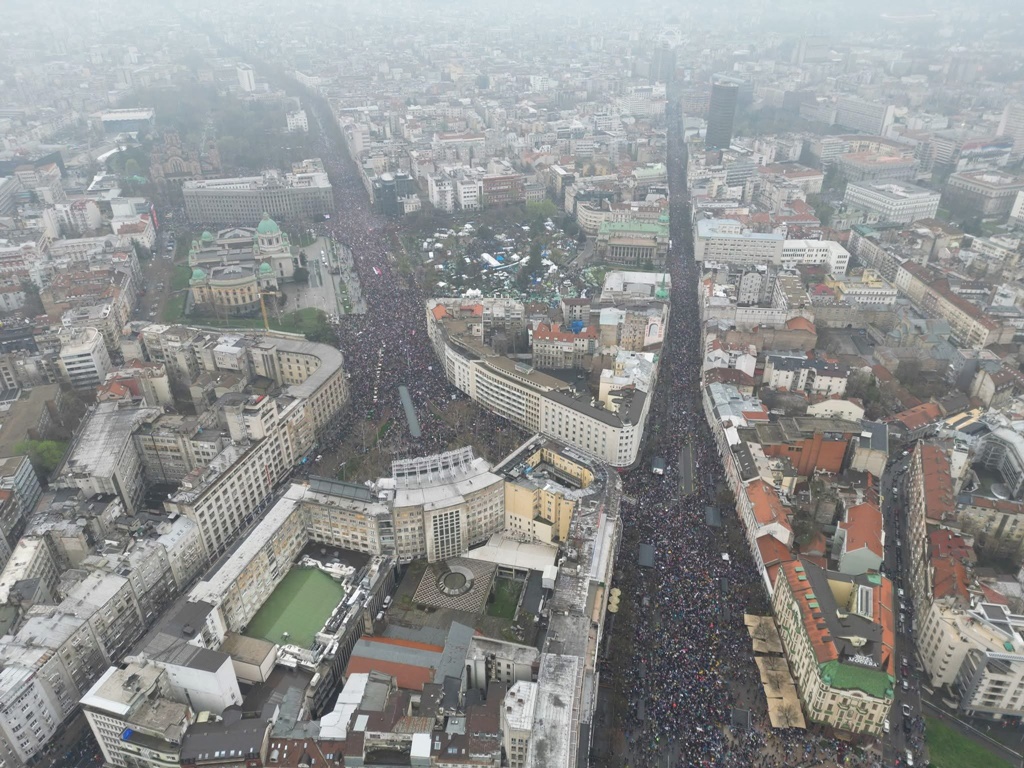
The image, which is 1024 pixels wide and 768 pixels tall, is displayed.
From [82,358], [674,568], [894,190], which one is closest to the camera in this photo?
[674,568]

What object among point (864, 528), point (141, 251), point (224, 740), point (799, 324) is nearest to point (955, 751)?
point (864, 528)

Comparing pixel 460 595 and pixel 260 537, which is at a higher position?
pixel 260 537

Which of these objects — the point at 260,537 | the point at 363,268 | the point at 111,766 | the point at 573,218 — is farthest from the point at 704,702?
the point at 573,218

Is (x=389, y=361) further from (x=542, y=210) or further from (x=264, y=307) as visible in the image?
(x=542, y=210)

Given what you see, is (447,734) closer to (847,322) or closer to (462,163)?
(847,322)

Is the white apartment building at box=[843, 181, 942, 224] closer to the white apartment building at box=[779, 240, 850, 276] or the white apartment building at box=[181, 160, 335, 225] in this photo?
the white apartment building at box=[779, 240, 850, 276]

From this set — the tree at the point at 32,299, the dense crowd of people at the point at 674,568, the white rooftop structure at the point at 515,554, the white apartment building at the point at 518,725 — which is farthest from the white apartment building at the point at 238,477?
the tree at the point at 32,299

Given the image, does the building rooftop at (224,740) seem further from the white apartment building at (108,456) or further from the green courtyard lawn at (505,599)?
the white apartment building at (108,456)
